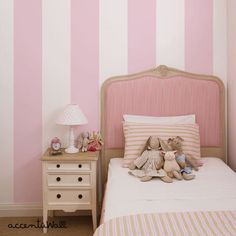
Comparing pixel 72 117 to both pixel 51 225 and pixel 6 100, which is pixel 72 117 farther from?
pixel 51 225

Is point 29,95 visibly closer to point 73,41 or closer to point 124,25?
point 73,41

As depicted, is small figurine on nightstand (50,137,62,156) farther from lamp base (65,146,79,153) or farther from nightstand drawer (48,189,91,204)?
nightstand drawer (48,189,91,204)

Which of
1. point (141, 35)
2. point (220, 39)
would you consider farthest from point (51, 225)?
point (220, 39)

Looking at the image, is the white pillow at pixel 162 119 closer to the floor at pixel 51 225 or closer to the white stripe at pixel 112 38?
the white stripe at pixel 112 38

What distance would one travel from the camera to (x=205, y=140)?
9.64 ft

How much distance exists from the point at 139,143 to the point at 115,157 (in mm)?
414

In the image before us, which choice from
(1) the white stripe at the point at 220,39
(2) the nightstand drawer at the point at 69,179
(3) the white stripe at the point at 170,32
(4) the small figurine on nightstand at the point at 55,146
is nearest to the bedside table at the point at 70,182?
(2) the nightstand drawer at the point at 69,179

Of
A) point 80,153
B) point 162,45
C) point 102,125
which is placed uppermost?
point 162,45

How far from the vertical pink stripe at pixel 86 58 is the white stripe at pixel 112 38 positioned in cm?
5

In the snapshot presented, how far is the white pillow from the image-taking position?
110 inches

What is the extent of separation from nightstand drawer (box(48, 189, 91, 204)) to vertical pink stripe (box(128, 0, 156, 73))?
1149mm

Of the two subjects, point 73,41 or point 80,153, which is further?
point 73,41

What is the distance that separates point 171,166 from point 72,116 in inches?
35.5

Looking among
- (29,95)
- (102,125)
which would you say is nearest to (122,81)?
(102,125)
